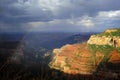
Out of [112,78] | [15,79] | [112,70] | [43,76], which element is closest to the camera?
[15,79]

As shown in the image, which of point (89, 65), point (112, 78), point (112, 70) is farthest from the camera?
point (89, 65)

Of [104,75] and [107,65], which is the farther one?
[107,65]

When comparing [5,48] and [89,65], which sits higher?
[5,48]

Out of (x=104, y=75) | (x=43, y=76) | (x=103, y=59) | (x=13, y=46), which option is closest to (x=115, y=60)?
(x=103, y=59)

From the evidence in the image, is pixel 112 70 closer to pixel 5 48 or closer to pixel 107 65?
pixel 107 65

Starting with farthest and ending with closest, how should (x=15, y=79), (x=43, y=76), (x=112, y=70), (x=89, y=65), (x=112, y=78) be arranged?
1. (x=89, y=65)
2. (x=112, y=70)
3. (x=112, y=78)
4. (x=43, y=76)
5. (x=15, y=79)

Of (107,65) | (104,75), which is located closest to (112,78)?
(104,75)

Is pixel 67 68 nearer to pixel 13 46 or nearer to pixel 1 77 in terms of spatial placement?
pixel 13 46

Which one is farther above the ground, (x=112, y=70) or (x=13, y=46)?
(x=13, y=46)

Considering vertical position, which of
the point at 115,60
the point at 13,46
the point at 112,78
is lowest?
the point at 112,78
